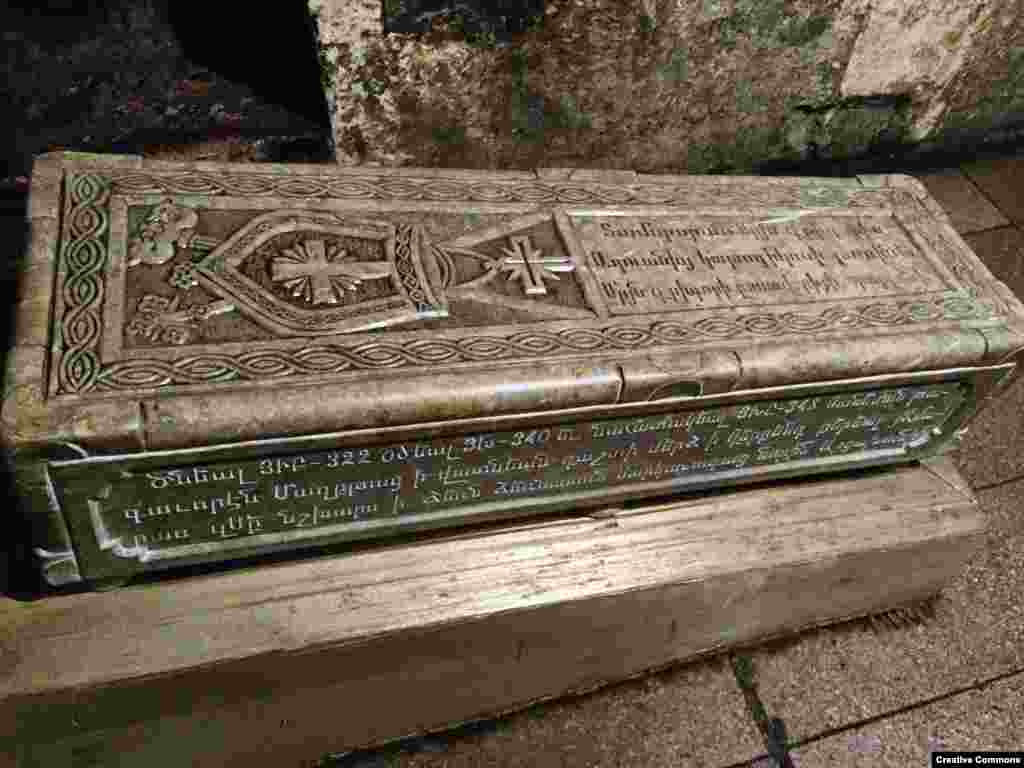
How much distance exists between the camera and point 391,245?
2.29m

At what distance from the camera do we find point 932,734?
2621 millimetres

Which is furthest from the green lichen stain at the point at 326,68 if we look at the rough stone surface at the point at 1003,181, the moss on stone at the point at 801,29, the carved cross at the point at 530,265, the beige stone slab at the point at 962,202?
the rough stone surface at the point at 1003,181

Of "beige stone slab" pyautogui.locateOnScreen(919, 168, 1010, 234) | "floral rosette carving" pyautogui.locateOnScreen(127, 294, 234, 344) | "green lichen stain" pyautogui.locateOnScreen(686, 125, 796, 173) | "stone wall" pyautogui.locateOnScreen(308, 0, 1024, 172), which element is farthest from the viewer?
"beige stone slab" pyautogui.locateOnScreen(919, 168, 1010, 234)

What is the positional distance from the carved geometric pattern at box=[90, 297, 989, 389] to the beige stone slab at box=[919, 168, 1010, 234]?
1778 mm

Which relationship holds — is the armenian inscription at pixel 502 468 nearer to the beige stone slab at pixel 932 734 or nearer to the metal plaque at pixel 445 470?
the metal plaque at pixel 445 470

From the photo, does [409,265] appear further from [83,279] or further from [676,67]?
[676,67]

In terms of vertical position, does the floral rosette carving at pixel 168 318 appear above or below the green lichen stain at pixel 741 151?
above

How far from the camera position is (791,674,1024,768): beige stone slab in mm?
2562

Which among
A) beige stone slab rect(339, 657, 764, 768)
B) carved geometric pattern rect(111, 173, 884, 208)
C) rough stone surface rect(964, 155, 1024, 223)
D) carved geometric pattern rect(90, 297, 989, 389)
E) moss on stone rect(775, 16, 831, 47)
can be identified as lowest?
beige stone slab rect(339, 657, 764, 768)

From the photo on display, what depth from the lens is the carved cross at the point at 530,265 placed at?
2.29m

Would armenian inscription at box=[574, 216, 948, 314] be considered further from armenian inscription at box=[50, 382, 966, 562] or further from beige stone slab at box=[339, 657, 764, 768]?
beige stone slab at box=[339, 657, 764, 768]

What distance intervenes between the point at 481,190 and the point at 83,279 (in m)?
1.08

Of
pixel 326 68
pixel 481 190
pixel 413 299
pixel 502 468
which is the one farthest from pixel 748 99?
pixel 502 468

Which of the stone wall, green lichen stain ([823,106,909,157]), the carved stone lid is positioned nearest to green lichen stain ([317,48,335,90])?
the stone wall
